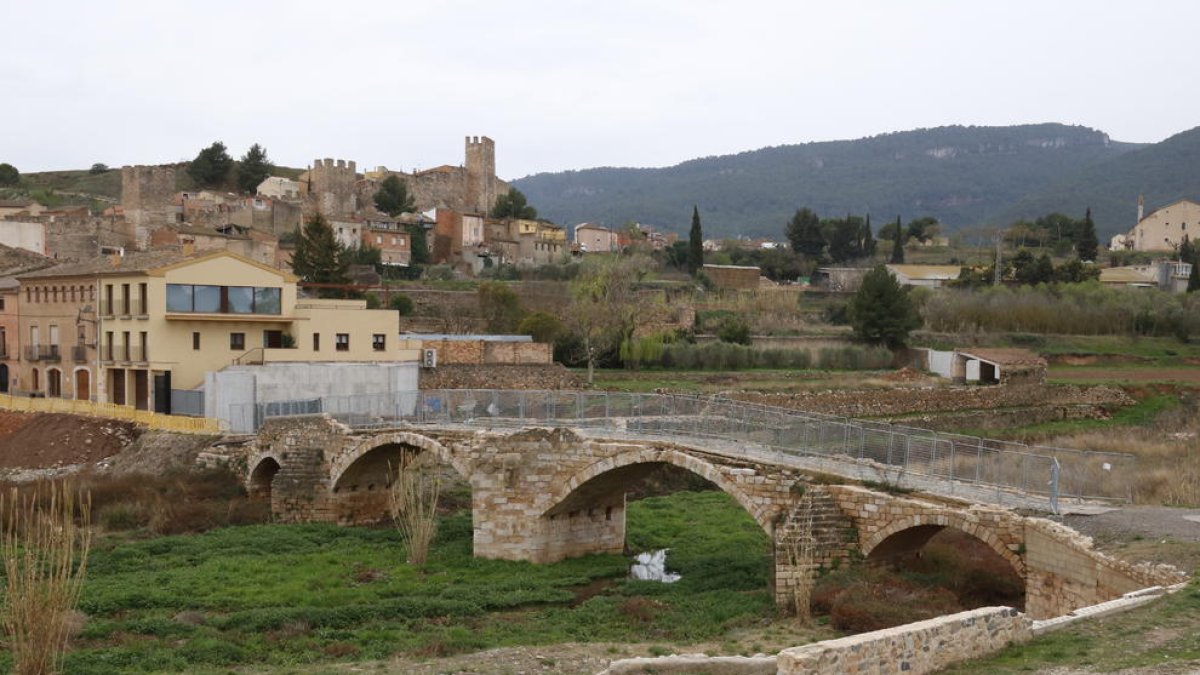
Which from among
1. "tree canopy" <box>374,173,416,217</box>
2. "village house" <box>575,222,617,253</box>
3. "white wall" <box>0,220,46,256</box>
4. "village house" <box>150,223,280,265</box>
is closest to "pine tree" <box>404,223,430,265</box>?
"village house" <box>150,223,280,265</box>

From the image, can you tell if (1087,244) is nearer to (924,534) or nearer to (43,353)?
(43,353)

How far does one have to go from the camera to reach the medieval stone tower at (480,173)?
114 m

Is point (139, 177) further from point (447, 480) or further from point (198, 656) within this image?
point (198, 656)

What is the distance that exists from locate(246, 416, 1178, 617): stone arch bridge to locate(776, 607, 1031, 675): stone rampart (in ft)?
13.2

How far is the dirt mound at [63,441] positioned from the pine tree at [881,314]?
3934 cm

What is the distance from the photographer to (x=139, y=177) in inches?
3543

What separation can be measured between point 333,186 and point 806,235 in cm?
4163

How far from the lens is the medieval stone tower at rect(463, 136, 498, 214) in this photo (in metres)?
114

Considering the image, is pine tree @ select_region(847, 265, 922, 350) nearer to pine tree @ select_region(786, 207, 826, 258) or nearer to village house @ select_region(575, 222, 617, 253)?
pine tree @ select_region(786, 207, 826, 258)

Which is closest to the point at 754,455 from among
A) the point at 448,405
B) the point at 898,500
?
the point at 898,500

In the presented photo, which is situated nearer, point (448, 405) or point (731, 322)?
point (448, 405)

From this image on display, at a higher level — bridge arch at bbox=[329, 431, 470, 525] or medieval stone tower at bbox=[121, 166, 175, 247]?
medieval stone tower at bbox=[121, 166, 175, 247]

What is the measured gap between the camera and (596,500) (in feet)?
91.8

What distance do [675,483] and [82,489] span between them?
691 inches
